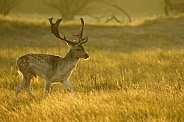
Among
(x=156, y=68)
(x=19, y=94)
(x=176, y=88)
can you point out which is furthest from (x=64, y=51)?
(x=176, y=88)

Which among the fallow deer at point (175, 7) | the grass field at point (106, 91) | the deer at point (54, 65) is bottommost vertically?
the grass field at point (106, 91)

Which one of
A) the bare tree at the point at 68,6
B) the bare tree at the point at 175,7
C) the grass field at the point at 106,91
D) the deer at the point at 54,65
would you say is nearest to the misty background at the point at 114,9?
the bare tree at the point at 68,6

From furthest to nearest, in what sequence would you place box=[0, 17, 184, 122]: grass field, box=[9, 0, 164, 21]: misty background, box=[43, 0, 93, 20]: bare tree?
1. box=[9, 0, 164, 21]: misty background
2. box=[43, 0, 93, 20]: bare tree
3. box=[0, 17, 184, 122]: grass field

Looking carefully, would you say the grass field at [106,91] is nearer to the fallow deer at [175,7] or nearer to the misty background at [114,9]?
the fallow deer at [175,7]

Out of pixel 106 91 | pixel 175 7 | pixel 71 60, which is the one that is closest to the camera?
pixel 71 60

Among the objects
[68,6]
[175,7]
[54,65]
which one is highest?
[68,6]

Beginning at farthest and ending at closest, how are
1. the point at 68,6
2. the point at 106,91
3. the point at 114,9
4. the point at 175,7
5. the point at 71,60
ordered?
the point at 114,9
the point at 68,6
the point at 175,7
the point at 106,91
the point at 71,60

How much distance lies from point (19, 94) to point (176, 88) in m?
3.17

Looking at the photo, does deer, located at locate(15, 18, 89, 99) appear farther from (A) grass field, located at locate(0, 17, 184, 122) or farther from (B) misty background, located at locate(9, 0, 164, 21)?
(B) misty background, located at locate(9, 0, 164, 21)

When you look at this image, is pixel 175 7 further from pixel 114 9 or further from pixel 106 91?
pixel 114 9

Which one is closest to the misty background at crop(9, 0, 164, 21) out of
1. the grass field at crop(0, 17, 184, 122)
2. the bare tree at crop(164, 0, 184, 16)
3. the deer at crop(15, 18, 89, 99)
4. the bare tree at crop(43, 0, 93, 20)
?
the bare tree at crop(43, 0, 93, 20)

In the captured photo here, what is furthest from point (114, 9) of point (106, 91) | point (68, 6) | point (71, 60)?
point (71, 60)

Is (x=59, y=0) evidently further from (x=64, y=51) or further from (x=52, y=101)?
(x=52, y=101)

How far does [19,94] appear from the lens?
8.88 metres
